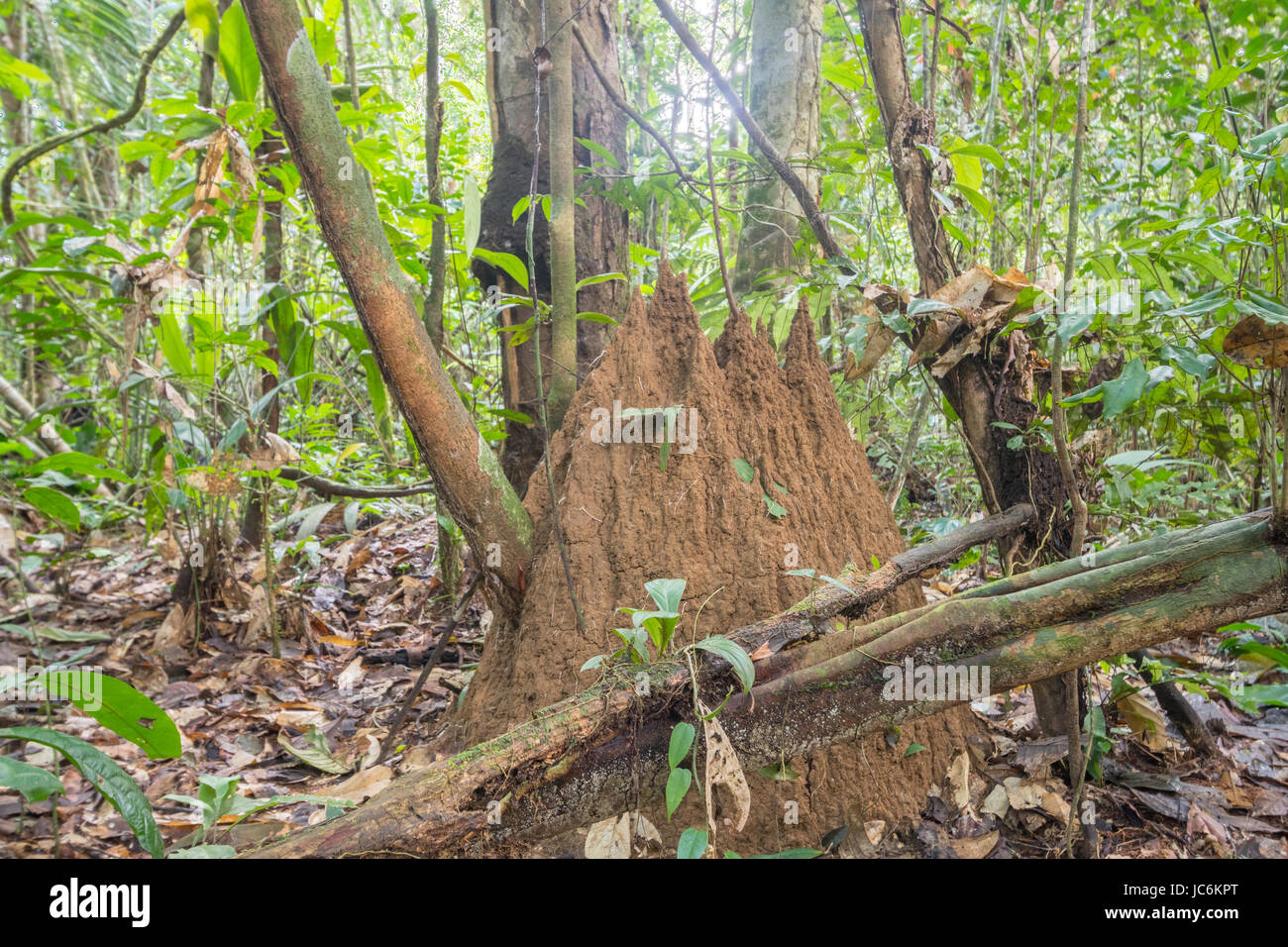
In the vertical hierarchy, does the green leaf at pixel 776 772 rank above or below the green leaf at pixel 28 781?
below

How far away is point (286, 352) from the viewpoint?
12.1ft

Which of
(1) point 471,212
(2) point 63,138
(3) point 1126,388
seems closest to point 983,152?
(3) point 1126,388

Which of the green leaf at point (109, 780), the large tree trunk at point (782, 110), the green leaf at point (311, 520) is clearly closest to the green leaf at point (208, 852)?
the green leaf at point (109, 780)

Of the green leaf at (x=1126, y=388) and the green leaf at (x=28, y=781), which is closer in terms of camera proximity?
the green leaf at (x=28, y=781)

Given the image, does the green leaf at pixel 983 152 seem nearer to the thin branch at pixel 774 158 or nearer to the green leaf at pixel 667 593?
the thin branch at pixel 774 158

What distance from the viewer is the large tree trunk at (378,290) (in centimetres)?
198

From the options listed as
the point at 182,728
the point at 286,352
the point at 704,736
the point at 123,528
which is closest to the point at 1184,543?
the point at 704,736

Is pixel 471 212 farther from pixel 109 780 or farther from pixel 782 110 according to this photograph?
pixel 782 110

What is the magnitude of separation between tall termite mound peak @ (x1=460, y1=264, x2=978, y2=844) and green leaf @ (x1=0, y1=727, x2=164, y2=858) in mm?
881

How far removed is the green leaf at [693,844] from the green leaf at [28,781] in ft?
3.73

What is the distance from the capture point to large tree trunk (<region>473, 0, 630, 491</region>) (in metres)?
3.31

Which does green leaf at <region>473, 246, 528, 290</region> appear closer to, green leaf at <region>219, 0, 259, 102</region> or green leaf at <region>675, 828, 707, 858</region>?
green leaf at <region>219, 0, 259, 102</region>
